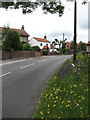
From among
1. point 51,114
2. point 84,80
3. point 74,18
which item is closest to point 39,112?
point 51,114

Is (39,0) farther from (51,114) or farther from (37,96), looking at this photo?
(51,114)

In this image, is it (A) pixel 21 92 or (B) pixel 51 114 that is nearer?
(B) pixel 51 114

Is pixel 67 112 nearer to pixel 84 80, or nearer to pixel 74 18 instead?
pixel 84 80

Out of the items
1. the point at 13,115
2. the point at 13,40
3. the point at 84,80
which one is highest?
the point at 13,40

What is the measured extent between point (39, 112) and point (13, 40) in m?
26.3

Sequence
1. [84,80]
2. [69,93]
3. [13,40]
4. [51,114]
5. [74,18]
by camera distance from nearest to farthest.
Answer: [51,114]
[69,93]
[84,80]
[74,18]
[13,40]

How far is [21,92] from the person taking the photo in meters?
6.04

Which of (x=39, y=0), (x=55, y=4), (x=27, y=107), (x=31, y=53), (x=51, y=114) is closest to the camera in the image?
(x=51, y=114)

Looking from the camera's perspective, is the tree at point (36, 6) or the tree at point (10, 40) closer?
the tree at point (36, 6)

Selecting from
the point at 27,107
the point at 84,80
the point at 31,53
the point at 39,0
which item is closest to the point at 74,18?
the point at 39,0

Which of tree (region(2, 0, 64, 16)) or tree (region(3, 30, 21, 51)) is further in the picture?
tree (region(3, 30, 21, 51))

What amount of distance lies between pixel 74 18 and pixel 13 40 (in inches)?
707

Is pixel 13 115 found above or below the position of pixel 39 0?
below

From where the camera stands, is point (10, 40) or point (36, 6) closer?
point (36, 6)
